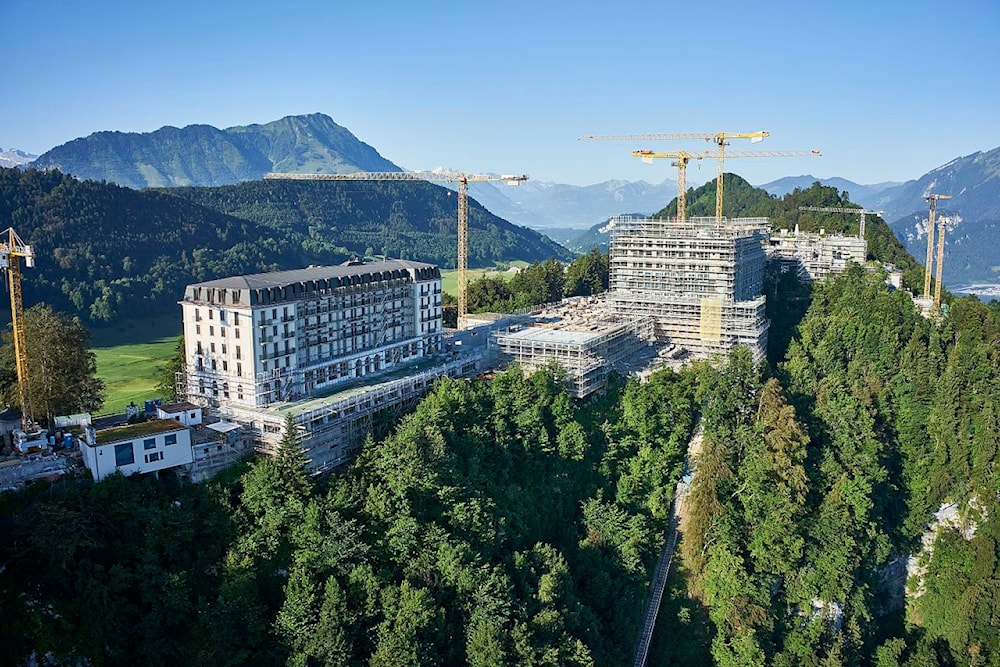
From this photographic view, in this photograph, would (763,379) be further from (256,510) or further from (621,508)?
(256,510)

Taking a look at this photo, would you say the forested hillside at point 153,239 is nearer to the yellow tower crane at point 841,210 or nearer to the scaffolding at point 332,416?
the scaffolding at point 332,416

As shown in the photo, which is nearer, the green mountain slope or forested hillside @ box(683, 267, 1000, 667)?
forested hillside @ box(683, 267, 1000, 667)

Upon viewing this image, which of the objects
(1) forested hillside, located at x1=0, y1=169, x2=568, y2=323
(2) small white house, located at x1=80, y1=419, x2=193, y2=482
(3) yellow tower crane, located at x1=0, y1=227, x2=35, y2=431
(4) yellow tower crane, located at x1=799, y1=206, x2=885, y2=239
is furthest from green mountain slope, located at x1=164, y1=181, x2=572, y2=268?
(2) small white house, located at x1=80, y1=419, x2=193, y2=482

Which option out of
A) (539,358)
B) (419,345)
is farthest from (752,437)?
(419,345)

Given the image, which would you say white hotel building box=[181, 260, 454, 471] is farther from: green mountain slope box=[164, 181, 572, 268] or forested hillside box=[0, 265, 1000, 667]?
green mountain slope box=[164, 181, 572, 268]

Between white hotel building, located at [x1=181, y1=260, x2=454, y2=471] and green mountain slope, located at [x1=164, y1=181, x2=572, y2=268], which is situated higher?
green mountain slope, located at [x1=164, y1=181, x2=572, y2=268]

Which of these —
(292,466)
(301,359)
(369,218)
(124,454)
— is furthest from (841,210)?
(369,218)

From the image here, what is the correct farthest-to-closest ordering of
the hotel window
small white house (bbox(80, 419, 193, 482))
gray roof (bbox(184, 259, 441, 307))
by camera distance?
gray roof (bbox(184, 259, 441, 307))
the hotel window
small white house (bbox(80, 419, 193, 482))
